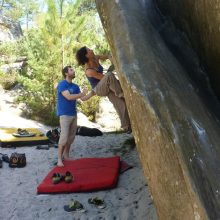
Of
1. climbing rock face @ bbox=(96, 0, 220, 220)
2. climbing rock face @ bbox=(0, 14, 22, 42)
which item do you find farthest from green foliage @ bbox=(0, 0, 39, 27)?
climbing rock face @ bbox=(96, 0, 220, 220)

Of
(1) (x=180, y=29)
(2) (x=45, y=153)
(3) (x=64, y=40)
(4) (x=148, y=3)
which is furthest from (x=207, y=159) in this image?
(3) (x=64, y=40)

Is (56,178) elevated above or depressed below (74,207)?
below

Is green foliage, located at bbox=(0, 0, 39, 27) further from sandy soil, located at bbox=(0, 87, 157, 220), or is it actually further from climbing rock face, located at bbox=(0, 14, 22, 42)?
sandy soil, located at bbox=(0, 87, 157, 220)

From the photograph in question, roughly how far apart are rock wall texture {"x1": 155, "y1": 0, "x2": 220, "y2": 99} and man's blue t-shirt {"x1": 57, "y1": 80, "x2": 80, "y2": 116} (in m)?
2.86

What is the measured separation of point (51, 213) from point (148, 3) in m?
3.18

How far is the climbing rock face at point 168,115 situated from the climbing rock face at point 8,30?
20.5m

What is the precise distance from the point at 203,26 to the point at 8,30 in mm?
25748

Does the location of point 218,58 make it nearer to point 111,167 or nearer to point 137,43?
point 137,43

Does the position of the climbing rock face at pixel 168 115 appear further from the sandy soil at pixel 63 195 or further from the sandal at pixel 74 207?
the sandal at pixel 74 207

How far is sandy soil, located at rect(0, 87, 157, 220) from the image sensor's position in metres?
5.64

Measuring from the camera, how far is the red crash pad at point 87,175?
21.1ft

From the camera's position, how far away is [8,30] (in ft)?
92.6

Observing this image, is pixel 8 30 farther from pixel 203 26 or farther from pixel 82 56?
pixel 203 26

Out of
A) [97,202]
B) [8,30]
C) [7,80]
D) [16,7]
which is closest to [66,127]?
[97,202]
